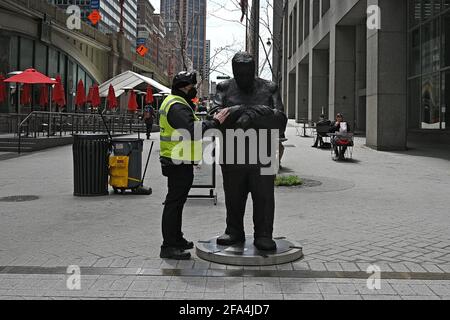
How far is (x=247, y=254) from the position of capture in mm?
5062

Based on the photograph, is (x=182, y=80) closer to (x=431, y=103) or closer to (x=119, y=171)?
(x=119, y=171)

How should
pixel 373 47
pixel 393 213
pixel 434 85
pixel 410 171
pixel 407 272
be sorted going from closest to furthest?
pixel 407 272
pixel 393 213
pixel 410 171
pixel 373 47
pixel 434 85

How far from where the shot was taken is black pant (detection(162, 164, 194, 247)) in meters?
5.14

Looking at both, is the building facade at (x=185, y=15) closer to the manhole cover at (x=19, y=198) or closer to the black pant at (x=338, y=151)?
the black pant at (x=338, y=151)

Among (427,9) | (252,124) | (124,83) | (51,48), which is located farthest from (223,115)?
(51,48)

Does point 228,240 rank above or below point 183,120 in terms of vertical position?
below

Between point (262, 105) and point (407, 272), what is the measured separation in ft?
6.98

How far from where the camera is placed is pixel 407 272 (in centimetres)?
475

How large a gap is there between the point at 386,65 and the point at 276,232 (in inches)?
555

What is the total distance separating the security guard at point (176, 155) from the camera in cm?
509

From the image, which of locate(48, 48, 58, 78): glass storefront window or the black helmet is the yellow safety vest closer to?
the black helmet

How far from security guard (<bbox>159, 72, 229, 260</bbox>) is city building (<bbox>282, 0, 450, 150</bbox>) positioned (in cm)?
1151

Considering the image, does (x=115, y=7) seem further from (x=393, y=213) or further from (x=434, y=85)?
(x=393, y=213)

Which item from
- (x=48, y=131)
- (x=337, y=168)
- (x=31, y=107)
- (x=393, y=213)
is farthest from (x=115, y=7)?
(x=393, y=213)
